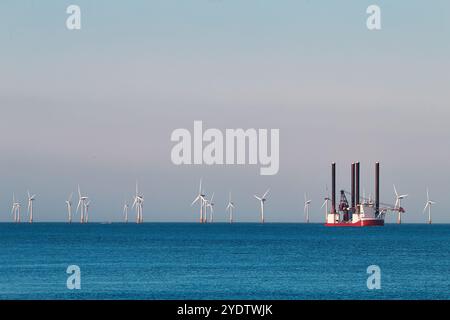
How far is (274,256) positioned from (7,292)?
86.0m

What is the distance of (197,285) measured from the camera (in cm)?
10919
